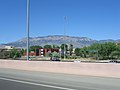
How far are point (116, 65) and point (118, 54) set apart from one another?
12187cm

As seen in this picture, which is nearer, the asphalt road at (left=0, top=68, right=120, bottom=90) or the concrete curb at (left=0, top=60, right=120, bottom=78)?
the asphalt road at (left=0, top=68, right=120, bottom=90)

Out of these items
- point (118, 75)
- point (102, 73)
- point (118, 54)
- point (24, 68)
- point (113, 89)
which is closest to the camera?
point (113, 89)

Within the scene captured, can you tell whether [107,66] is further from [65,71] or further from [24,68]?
[24,68]

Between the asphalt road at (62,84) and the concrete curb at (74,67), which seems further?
the concrete curb at (74,67)

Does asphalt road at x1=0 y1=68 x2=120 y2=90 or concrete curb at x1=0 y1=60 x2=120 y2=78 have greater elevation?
concrete curb at x1=0 y1=60 x2=120 y2=78

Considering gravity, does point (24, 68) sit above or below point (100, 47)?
below

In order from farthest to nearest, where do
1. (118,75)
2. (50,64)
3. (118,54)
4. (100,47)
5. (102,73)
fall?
1. (100,47)
2. (118,54)
3. (50,64)
4. (102,73)
5. (118,75)

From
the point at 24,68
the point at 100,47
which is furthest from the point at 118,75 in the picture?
the point at 100,47

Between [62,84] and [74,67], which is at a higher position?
[74,67]

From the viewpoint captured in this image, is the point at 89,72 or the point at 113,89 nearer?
the point at 113,89

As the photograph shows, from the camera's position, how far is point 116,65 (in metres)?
22.3

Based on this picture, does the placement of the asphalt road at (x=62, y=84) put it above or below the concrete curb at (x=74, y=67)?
below

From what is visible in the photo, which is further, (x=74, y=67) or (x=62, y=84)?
(x=74, y=67)

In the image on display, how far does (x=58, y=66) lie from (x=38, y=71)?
3.44 m
